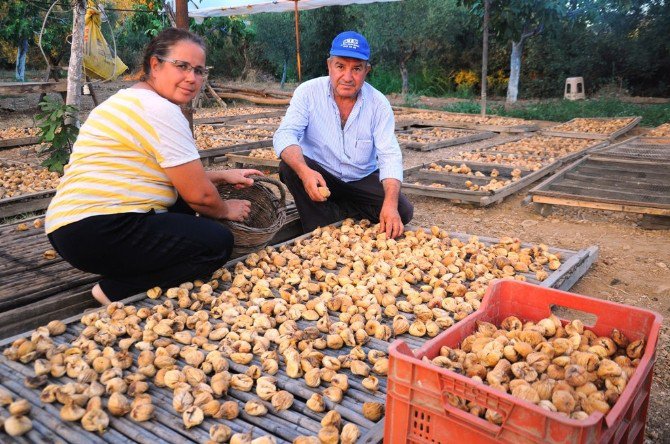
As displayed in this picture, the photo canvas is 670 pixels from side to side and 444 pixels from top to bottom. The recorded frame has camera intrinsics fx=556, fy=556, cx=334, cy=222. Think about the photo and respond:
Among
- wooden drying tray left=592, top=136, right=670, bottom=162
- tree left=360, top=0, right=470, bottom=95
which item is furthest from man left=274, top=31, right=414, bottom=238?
tree left=360, top=0, right=470, bottom=95

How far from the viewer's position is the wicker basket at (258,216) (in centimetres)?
274

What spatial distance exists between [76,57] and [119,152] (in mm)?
3389

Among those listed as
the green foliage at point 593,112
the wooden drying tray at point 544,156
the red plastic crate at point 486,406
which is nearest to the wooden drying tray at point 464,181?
the wooden drying tray at point 544,156

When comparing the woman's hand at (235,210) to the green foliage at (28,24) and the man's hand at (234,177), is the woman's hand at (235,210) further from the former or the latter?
the green foliage at (28,24)

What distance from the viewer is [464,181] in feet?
16.7

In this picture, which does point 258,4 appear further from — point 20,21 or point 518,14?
point 20,21

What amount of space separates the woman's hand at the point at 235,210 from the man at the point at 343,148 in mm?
446

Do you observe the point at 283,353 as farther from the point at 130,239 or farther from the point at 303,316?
the point at 130,239

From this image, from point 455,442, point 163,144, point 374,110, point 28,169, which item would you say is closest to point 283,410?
point 455,442

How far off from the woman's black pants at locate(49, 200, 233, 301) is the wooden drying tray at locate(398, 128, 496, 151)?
188 inches

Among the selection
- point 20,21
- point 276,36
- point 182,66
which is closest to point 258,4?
point 20,21

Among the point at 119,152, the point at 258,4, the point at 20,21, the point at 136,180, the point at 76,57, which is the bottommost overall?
the point at 136,180

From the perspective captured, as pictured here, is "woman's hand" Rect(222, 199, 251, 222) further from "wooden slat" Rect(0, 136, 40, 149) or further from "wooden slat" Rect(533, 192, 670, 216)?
"wooden slat" Rect(0, 136, 40, 149)

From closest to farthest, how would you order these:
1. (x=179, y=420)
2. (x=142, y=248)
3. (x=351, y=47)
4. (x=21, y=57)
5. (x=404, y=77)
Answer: (x=179, y=420) < (x=142, y=248) < (x=351, y=47) < (x=21, y=57) < (x=404, y=77)
